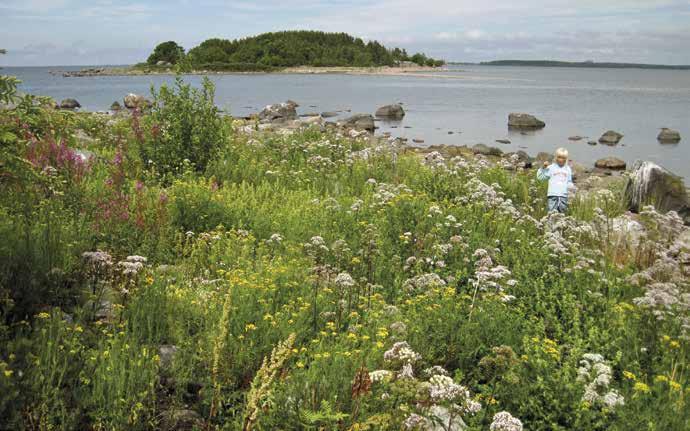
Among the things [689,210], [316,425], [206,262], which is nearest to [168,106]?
[206,262]

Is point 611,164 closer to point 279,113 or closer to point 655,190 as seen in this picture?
point 655,190

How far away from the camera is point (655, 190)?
1717 centimetres

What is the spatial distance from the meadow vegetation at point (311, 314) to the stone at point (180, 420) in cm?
2

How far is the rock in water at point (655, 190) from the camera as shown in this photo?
17.1 m

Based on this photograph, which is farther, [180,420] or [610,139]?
[610,139]

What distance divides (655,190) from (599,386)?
44.6 feet

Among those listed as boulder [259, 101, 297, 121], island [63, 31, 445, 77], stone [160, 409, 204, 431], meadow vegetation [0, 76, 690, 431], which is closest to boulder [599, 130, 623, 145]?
boulder [259, 101, 297, 121]

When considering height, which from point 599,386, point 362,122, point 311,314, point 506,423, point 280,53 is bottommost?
point 362,122

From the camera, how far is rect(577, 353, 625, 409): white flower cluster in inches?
196

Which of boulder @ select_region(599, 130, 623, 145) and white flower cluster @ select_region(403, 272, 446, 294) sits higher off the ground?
white flower cluster @ select_region(403, 272, 446, 294)

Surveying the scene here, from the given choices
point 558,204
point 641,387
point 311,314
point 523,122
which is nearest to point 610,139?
point 523,122

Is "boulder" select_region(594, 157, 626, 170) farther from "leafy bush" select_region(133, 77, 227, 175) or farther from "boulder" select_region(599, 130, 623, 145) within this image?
"leafy bush" select_region(133, 77, 227, 175)

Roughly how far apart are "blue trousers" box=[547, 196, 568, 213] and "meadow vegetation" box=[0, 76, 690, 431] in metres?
2.18

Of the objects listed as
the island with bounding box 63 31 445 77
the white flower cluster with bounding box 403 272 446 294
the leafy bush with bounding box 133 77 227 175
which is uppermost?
the island with bounding box 63 31 445 77
